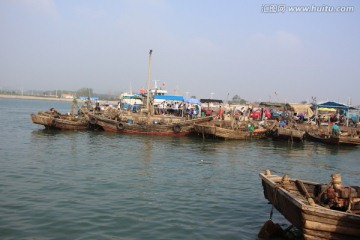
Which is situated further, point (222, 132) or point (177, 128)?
point (177, 128)

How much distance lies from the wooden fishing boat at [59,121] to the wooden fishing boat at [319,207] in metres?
24.2

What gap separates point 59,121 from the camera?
31.0 metres

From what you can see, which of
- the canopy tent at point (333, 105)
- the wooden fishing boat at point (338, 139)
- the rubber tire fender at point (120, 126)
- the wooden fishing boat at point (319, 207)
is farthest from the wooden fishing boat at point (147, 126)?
the wooden fishing boat at point (319, 207)

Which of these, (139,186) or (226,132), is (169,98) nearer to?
(226,132)

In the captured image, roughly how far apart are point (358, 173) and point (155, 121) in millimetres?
19604

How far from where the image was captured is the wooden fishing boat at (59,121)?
30656mm

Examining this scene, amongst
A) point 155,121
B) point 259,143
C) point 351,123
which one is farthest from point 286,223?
point 351,123

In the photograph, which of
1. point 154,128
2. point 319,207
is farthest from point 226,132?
point 319,207

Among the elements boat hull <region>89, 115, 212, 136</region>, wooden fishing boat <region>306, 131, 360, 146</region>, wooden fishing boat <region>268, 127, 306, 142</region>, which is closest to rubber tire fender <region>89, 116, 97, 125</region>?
boat hull <region>89, 115, 212, 136</region>

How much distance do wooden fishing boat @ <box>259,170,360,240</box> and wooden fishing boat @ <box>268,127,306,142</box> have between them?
20943mm

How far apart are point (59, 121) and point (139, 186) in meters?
19.8

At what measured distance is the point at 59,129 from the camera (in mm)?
31703

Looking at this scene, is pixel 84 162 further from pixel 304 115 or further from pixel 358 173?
pixel 304 115

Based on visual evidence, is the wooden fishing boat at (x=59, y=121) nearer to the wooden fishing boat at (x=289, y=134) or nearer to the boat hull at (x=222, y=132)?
the boat hull at (x=222, y=132)
